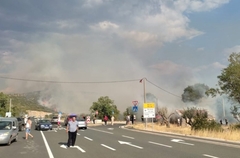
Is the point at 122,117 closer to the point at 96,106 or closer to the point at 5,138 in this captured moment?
the point at 96,106

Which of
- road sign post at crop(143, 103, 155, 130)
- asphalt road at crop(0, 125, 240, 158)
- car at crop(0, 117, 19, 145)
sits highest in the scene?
road sign post at crop(143, 103, 155, 130)

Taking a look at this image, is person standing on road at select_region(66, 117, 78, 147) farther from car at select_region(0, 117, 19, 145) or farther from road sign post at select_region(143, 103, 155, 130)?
road sign post at select_region(143, 103, 155, 130)

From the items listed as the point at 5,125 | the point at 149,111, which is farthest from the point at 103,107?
the point at 5,125

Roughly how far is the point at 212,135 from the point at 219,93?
18324mm

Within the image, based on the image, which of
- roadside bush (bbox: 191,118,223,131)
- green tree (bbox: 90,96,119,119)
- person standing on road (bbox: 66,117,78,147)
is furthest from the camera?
green tree (bbox: 90,96,119,119)

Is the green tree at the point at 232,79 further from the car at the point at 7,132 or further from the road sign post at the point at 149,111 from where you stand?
the car at the point at 7,132

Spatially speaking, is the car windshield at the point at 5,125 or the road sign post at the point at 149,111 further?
the road sign post at the point at 149,111

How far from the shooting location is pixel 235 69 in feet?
120

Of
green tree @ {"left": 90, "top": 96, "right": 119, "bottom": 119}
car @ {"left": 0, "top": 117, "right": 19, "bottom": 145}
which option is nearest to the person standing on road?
car @ {"left": 0, "top": 117, "right": 19, "bottom": 145}

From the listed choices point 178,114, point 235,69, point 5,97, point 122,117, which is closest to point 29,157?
point 235,69

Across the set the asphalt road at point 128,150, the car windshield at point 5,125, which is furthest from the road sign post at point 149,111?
the car windshield at point 5,125

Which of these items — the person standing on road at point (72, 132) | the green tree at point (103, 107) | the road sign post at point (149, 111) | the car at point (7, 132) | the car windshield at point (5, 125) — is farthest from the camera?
the green tree at point (103, 107)

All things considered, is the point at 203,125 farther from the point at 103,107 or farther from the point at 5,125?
the point at 103,107

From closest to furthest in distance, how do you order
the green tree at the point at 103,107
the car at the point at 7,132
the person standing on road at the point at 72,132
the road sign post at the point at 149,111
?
the person standing on road at the point at 72,132 < the car at the point at 7,132 < the road sign post at the point at 149,111 < the green tree at the point at 103,107
